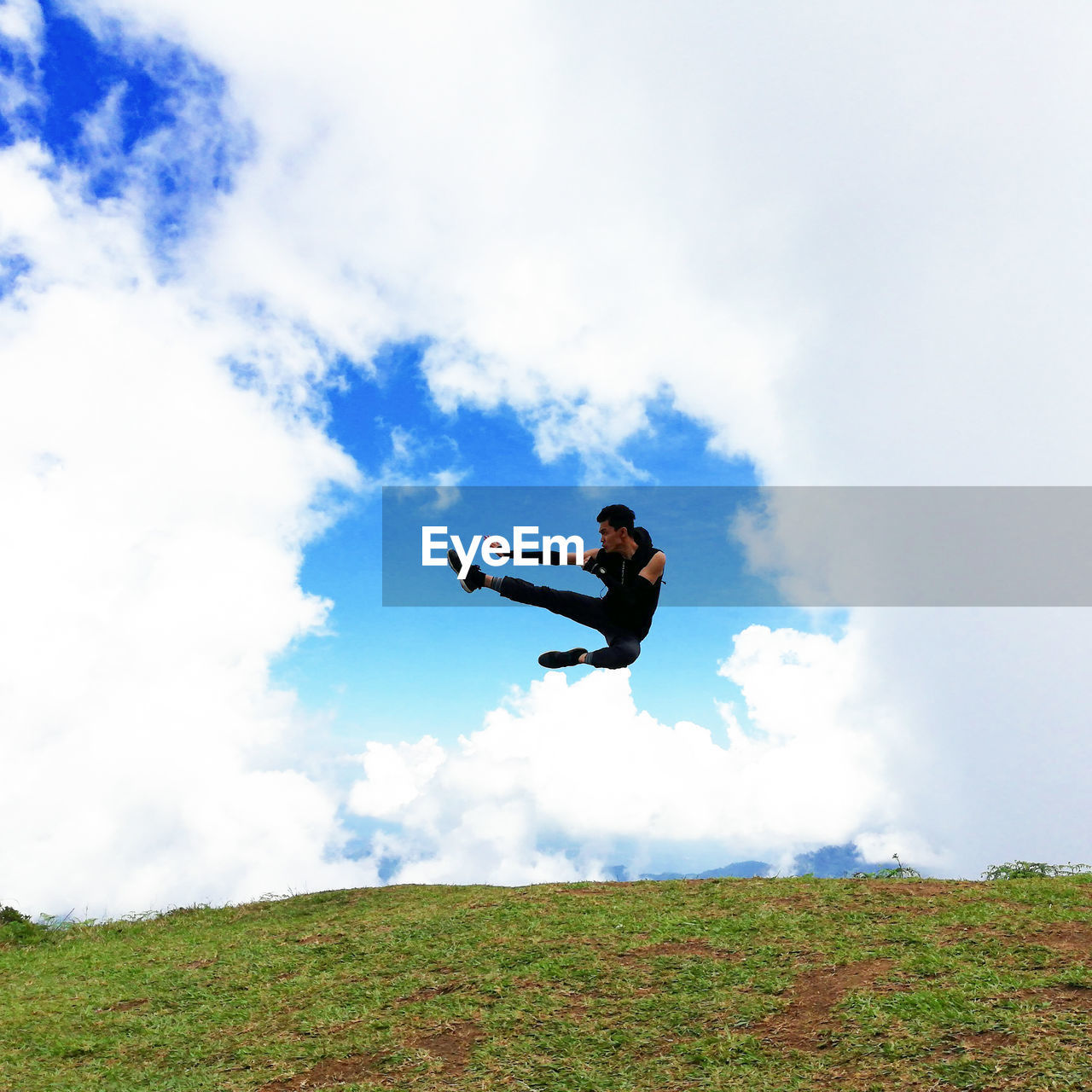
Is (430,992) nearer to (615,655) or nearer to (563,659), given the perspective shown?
(563,659)

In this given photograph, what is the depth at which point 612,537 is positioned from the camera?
27.1 feet

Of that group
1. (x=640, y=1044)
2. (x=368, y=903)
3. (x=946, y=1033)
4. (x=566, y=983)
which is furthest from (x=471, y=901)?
(x=946, y=1033)

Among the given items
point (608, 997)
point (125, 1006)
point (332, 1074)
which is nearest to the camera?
point (332, 1074)

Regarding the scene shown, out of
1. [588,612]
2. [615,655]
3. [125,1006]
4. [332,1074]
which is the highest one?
[588,612]

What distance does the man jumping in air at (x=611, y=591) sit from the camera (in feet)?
27.2

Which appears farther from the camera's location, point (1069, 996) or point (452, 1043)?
point (452, 1043)

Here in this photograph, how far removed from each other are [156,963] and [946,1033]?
1284cm

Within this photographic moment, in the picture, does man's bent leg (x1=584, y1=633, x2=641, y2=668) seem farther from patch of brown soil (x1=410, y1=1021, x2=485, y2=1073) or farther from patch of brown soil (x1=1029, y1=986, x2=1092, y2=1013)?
patch of brown soil (x1=1029, y1=986, x2=1092, y2=1013)

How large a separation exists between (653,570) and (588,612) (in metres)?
0.88

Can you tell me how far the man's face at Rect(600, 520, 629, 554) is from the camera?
8.22 metres

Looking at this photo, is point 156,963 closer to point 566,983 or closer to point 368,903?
point 368,903

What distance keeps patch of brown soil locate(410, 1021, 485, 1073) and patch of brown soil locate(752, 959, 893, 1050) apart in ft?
10.5

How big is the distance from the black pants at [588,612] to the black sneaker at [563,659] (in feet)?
0.43

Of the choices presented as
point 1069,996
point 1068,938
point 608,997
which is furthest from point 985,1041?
point 608,997
